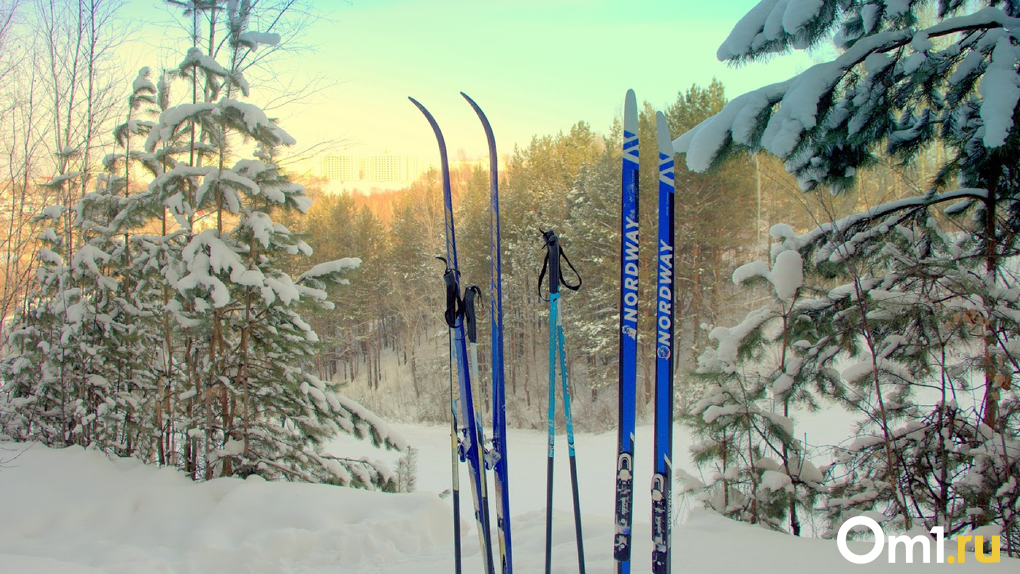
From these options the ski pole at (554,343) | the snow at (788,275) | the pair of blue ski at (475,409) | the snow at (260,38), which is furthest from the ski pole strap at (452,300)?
the snow at (260,38)

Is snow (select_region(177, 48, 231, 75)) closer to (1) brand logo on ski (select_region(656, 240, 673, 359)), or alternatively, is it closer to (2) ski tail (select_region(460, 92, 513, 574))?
(2) ski tail (select_region(460, 92, 513, 574))

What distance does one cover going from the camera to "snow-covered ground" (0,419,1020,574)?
2541 mm

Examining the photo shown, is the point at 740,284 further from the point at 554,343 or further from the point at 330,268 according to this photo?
the point at 330,268

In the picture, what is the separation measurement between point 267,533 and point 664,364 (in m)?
2.83

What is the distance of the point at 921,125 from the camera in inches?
108

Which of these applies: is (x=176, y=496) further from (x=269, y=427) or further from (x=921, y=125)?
(x=921, y=125)

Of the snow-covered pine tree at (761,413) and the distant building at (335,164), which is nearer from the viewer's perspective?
the snow-covered pine tree at (761,413)

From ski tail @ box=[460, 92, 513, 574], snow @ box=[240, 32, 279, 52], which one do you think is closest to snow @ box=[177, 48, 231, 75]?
snow @ box=[240, 32, 279, 52]

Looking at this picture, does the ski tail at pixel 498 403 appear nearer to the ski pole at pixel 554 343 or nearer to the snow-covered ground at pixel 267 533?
the ski pole at pixel 554 343

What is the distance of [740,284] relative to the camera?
3340 mm

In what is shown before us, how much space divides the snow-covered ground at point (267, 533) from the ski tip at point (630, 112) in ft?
5.83

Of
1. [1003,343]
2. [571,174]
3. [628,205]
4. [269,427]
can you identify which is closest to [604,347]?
[571,174]

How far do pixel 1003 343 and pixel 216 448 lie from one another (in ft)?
17.3

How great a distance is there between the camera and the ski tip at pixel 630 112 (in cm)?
200
